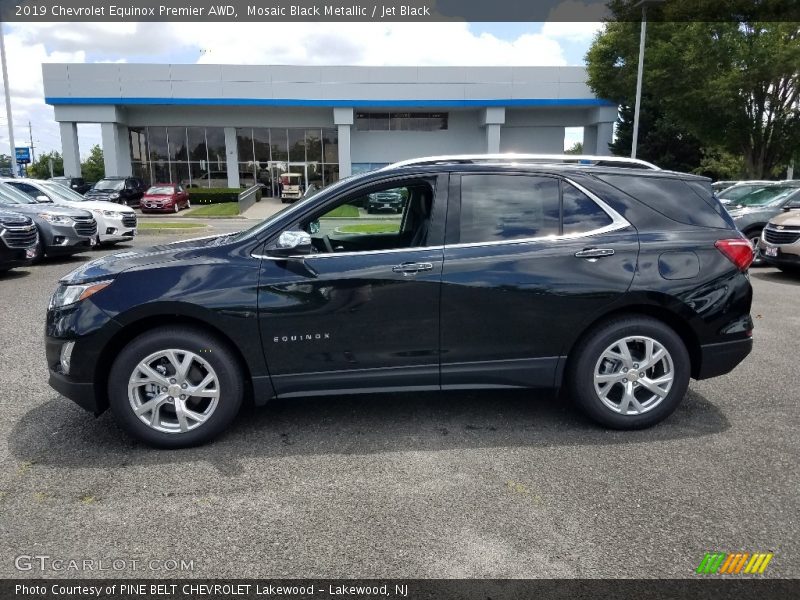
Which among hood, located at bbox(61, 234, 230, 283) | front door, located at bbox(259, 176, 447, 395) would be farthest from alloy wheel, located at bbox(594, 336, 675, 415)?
hood, located at bbox(61, 234, 230, 283)

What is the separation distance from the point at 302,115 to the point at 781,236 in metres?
34.2

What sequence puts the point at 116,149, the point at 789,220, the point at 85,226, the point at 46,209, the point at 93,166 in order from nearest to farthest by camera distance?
the point at 789,220, the point at 46,209, the point at 85,226, the point at 116,149, the point at 93,166

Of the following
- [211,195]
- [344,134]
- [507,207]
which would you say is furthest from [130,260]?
[344,134]

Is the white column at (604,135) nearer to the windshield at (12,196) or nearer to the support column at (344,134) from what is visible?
the support column at (344,134)

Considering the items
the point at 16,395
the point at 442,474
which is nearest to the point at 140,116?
the point at 16,395

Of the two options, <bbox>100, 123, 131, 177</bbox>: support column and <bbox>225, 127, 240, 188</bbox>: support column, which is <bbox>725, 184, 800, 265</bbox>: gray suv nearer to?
→ <bbox>225, 127, 240, 188</bbox>: support column

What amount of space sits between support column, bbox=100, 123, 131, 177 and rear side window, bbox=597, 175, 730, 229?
3989 centimetres

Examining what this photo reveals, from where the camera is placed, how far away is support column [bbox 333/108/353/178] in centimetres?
3850

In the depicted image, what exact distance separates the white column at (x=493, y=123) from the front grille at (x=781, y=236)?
2863 centimetres

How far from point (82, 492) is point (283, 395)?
1249 millimetres

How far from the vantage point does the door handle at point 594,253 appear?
3.98 metres

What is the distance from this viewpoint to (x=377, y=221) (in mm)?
4383

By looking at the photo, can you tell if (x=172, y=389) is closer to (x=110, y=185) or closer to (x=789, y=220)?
(x=789, y=220)

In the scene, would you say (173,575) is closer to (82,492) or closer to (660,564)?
(82,492)
